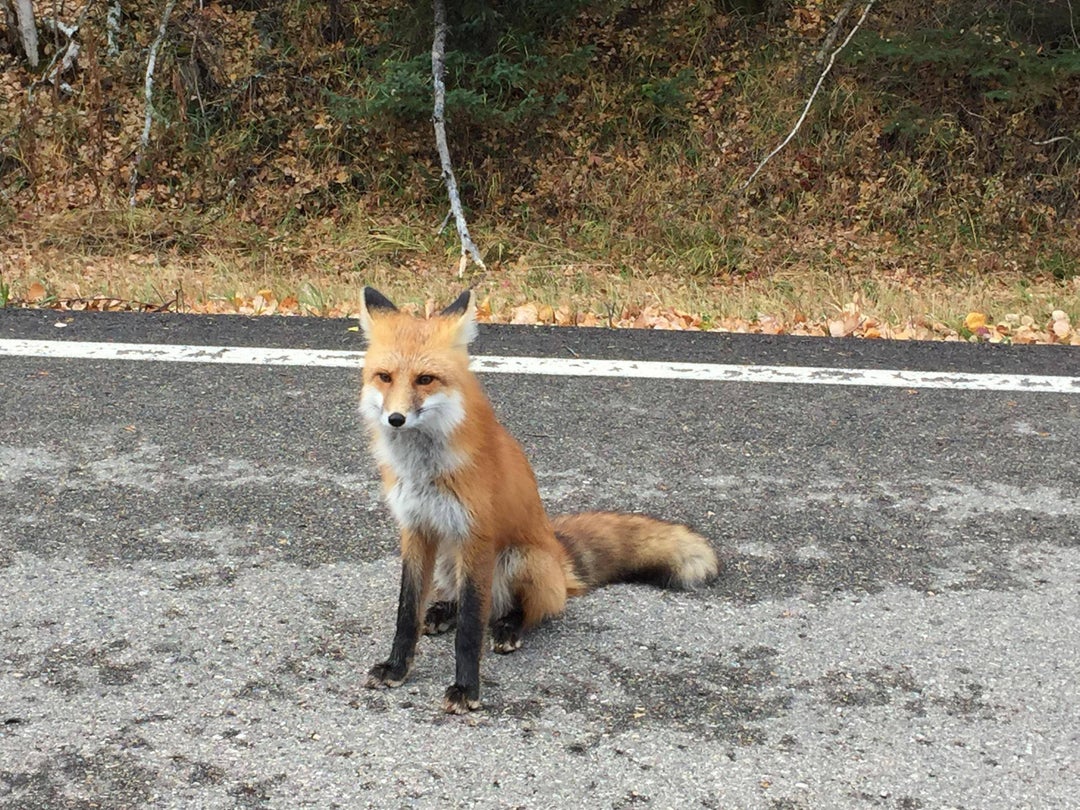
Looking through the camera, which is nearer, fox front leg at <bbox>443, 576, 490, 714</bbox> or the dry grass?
fox front leg at <bbox>443, 576, 490, 714</bbox>

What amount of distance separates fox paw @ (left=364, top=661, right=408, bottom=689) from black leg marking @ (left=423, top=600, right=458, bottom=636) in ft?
1.12

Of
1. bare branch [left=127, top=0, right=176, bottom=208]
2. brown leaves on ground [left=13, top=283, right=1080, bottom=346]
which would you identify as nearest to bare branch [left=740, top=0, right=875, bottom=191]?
brown leaves on ground [left=13, top=283, right=1080, bottom=346]

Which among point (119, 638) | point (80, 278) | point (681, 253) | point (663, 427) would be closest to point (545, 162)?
point (681, 253)

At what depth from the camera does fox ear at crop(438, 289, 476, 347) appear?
3322mm

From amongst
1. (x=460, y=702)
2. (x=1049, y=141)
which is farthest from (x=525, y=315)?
(x=1049, y=141)

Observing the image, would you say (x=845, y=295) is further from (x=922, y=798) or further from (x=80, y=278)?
(x=922, y=798)

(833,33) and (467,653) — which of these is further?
(833,33)

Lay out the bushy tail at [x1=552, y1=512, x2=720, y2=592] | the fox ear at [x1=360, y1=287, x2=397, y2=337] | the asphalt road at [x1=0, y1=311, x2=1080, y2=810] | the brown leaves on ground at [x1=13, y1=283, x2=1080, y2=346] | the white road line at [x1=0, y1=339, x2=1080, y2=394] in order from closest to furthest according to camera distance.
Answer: the asphalt road at [x1=0, y1=311, x2=1080, y2=810]
the fox ear at [x1=360, y1=287, x2=397, y2=337]
the bushy tail at [x1=552, y1=512, x2=720, y2=592]
the white road line at [x1=0, y1=339, x2=1080, y2=394]
the brown leaves on ground at [x1=13, y1=283, x2=1080, y2=346]

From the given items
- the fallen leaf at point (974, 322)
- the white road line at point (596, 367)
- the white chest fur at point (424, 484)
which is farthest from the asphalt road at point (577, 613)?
the fallen leaf at point (974, 322)

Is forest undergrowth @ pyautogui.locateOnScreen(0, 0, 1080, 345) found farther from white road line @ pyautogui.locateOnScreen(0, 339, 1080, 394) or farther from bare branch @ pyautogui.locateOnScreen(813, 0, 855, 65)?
white road line @ pyautogui.locateOnScreen(0, 339, 1080, 394)

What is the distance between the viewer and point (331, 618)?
3.52 m

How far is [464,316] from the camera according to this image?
3354mm

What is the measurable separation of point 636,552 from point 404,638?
0.96 metres

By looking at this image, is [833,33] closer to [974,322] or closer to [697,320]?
[974,322]
